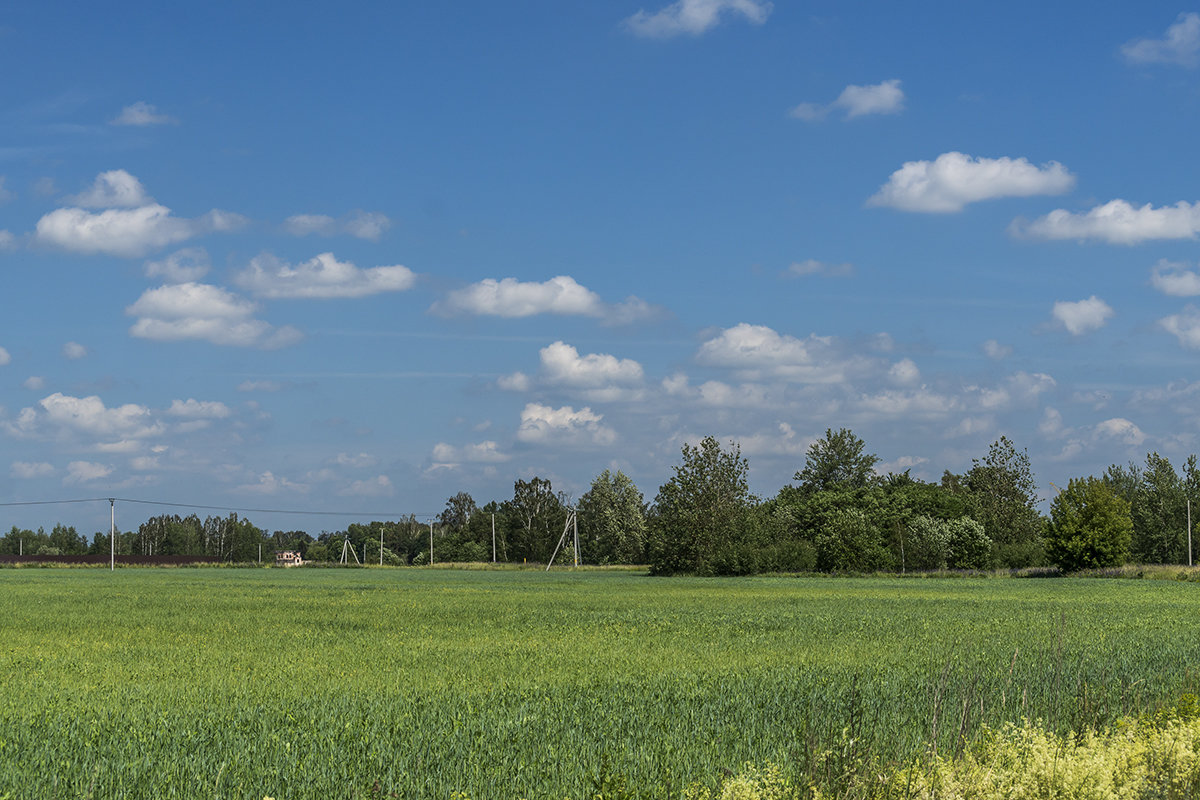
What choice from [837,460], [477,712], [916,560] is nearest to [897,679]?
[477,712]

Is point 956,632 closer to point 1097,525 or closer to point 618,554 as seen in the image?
point 1097,525

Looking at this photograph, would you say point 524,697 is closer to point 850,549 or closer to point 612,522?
point 850,549

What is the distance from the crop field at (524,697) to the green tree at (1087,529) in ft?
190

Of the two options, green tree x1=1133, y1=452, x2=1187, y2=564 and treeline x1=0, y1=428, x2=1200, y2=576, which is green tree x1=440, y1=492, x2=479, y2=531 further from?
green tree x1=1133, y1=452, x2=1187, y2=564

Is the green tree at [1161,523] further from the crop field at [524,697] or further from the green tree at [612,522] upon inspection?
the crop field at [524,697]

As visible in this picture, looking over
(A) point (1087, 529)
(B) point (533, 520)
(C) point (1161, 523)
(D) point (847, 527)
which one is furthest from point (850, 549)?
(B) point (533, 520)

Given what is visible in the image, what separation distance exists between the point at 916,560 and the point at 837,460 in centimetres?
3431

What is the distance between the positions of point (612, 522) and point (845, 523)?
51654 millimetres

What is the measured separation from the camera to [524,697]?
43.8 feet

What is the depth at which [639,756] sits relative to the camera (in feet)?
30.5

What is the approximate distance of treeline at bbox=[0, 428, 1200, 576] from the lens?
285ft

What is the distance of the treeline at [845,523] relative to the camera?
8688cm

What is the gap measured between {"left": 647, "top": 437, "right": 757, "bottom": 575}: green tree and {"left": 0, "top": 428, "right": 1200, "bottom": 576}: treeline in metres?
0.12

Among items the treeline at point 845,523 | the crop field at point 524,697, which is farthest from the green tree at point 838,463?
the crop field at point 524,697
